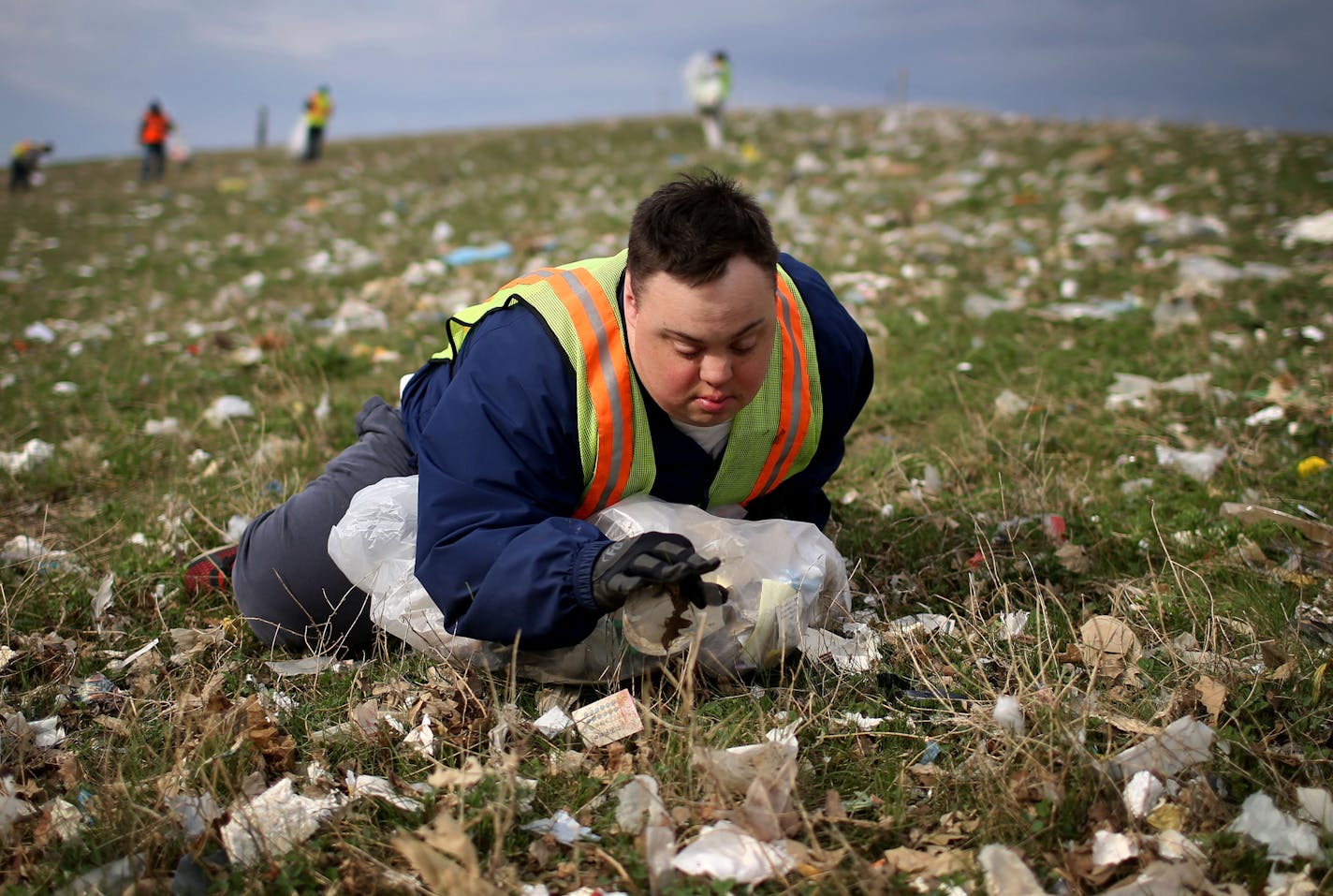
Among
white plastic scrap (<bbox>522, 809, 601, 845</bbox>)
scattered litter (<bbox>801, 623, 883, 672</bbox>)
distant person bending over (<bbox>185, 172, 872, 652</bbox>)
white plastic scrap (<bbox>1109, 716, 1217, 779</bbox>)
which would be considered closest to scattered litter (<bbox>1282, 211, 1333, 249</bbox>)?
distant person bending over (<bbox>185, 172, 872, 652</bbox>)

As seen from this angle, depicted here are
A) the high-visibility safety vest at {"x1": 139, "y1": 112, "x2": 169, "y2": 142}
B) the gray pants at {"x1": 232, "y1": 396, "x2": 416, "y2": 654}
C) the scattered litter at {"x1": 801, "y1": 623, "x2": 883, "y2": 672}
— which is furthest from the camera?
the high-visibility safety vest at {"x1": 139, "y1": 112, "x2": 169, "y2": 142}

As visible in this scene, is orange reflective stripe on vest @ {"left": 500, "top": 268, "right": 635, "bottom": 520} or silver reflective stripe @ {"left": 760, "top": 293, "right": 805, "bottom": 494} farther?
silver reflective stripe @ {"left": 760, "top": 293, "right": 805, "bottom": 494}

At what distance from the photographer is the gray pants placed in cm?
279

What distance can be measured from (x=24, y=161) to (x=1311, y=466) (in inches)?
726

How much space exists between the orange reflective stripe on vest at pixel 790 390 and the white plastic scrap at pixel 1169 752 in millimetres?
1058

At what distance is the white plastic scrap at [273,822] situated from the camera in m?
1.91

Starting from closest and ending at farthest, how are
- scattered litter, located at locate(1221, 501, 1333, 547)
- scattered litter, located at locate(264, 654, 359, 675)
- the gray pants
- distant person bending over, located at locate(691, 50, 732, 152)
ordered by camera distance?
scattered litter, located at locate(264, 654, 359, 675) < the gray pants < scattered litter, located at locate(1221, 501, 1333, 547) < distant person bending over, located at locate(691, 50, 732, 152)

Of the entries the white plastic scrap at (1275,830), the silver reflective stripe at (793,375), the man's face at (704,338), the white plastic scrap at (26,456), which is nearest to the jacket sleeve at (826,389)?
the silver reflective stripe at (793,375)

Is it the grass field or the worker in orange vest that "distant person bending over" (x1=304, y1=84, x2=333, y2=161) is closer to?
the worker in orange vest

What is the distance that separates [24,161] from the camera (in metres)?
16.0

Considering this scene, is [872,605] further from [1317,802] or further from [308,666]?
[308,666]

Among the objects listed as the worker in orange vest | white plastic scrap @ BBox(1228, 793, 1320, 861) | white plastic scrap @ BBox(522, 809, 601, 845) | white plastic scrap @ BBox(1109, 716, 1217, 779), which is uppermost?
the worker in orange vest

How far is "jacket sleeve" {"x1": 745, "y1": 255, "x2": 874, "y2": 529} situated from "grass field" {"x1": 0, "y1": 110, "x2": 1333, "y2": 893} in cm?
33

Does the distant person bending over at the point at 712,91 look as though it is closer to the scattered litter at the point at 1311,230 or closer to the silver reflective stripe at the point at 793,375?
the scattered litter at the point at 1311,230
